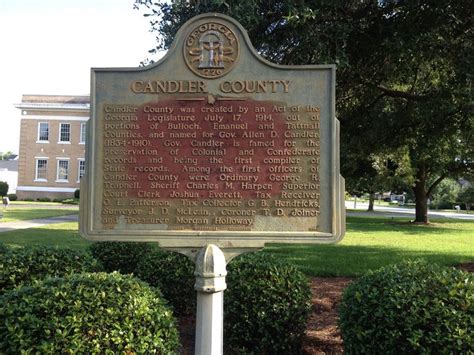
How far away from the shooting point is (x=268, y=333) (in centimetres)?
498

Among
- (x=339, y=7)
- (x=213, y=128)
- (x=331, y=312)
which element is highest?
(x=339, y=7)

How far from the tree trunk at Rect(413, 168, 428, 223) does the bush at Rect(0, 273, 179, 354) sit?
26.7 metres

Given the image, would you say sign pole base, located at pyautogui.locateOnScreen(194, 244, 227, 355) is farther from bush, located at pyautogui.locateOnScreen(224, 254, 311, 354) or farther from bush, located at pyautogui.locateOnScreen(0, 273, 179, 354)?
bush, located at pyautogui.locateOnScreen(224, 254, 311, 354)

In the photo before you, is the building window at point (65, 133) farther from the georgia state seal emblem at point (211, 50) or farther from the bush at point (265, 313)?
the georgia state seal emblem at point (211, 50)

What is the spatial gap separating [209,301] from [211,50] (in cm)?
236

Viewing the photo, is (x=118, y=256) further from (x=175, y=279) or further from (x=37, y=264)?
(x=37, y=264)

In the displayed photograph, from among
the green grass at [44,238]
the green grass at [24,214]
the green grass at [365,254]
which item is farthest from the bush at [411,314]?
the green grass at [24,214]

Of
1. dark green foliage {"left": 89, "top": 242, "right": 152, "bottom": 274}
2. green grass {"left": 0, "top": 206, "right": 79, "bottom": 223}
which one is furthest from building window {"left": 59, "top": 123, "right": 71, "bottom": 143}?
dark green foliage {"left": 89, "top": 242, "right": 152, "bottom": 274}

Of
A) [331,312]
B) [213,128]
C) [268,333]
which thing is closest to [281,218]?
[213,128]

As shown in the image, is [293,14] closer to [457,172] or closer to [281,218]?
[281,218]

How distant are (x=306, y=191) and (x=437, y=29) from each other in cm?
525

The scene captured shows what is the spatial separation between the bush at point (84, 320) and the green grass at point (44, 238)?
921 centimetres

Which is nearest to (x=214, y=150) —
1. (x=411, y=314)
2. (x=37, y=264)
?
(x=411, y=314)

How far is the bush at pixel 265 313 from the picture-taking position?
16.2 feet
